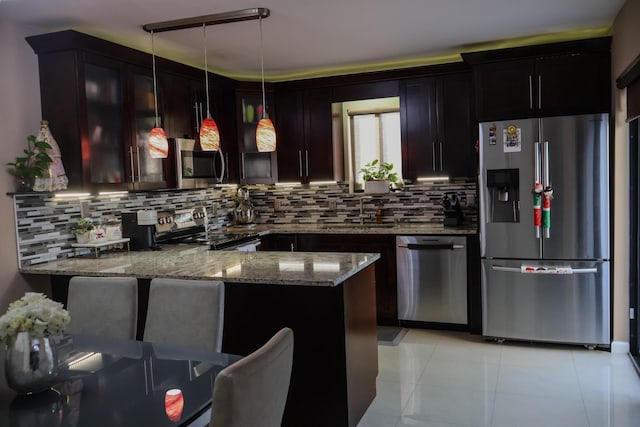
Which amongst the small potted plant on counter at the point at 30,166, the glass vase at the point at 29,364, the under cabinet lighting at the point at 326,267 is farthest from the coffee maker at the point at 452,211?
the glass vase at the point at 29,364

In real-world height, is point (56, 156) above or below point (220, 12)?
below

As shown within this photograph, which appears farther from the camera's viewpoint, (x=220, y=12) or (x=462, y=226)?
(x=462, y=226)

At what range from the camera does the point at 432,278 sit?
4742 mm

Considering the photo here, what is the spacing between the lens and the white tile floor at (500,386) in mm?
3086

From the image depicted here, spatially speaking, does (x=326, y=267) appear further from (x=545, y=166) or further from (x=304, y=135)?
(x=304, y=135)

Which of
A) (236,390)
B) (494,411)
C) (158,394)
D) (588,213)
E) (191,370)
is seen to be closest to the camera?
(236,390)

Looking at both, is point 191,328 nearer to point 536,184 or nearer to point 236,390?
point 236,390

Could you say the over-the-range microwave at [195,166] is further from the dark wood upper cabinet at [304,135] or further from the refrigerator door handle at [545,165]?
the refrigerator door handle at [545,165]

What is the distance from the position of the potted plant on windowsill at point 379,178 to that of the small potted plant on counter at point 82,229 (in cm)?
264

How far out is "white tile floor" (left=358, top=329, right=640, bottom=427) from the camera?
3086mm

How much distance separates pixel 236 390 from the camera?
129 centimetres

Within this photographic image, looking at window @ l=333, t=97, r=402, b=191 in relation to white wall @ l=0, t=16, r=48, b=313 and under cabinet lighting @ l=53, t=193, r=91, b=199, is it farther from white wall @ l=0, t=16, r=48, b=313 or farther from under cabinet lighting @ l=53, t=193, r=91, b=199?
white wall @ l=0, t=16, r=48, b=313

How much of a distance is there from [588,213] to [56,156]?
3855 millimetres

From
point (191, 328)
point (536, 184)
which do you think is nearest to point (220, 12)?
point (191, 328)
